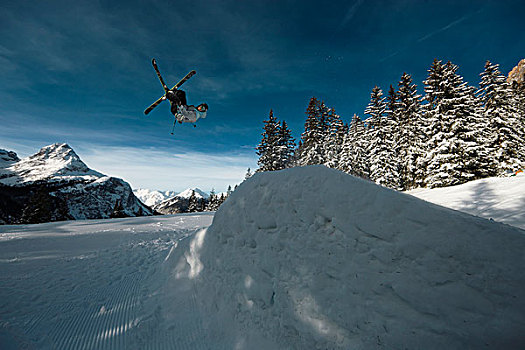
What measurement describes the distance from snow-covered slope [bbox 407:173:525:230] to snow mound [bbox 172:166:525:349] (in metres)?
4.63

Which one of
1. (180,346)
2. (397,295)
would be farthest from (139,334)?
(397,295)

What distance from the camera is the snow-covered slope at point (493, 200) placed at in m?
5.47

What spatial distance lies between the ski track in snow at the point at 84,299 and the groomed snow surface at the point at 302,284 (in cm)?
3

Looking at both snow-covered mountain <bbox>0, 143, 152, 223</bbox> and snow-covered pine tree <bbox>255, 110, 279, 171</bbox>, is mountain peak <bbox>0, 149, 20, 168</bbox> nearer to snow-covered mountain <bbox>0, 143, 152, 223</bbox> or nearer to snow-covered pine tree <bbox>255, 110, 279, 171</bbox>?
snow-covered mountain <bbox>0, 143, 152, 223</bbox>

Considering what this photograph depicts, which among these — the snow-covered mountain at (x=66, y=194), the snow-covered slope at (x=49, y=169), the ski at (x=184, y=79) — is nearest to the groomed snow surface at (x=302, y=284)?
the ski at (x=184, y=79)

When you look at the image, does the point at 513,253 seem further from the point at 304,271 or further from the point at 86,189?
the point at 86,189

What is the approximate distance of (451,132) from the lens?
1614 cm

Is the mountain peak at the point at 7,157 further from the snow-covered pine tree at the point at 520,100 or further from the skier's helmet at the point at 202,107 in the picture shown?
the snow-covered pine tree at the point at 520,100

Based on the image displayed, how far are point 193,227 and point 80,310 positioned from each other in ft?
28.2

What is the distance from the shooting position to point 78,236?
9.52 metres

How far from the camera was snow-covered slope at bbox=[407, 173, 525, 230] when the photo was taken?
5469 mm

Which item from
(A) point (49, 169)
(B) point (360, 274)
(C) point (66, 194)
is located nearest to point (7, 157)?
(A) point (49, 169)

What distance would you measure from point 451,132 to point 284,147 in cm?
1641

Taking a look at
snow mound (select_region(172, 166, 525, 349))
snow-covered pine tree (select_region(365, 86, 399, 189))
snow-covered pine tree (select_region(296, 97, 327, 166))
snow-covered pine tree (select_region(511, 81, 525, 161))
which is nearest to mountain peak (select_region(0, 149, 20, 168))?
snow-covered pine tree (select_region(296, 97, 327, 166))
